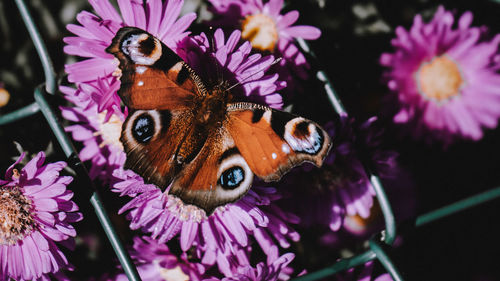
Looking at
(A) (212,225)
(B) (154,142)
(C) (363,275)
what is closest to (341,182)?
(C) (363,275)

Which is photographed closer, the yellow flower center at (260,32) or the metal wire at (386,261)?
the metal wire at (386,261)

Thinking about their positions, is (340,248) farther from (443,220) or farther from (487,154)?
(487,154)

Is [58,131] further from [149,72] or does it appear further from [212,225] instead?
[212,225]

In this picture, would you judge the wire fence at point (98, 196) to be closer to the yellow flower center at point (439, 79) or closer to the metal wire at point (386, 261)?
the metal wire at point (386, 261)

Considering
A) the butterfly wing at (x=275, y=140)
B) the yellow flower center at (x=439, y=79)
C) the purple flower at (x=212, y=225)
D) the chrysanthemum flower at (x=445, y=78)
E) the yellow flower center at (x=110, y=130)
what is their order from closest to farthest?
the butterfly wing at (x=275, y=140) → the purple flower at (x=212, y=225) → the yellow flower center at (x=110, y=130) → the chrysanthemum flower at (x=445, y=78) → the yellow flower center at (x=439, y=79)

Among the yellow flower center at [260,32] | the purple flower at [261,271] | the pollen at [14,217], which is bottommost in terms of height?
the purple flower at [261,271]

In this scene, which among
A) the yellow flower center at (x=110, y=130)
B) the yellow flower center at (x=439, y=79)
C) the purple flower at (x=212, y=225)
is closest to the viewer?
the purple flower at (x=212, y=225)

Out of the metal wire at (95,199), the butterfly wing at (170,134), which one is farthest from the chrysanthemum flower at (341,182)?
the metal wire at (95,199)
